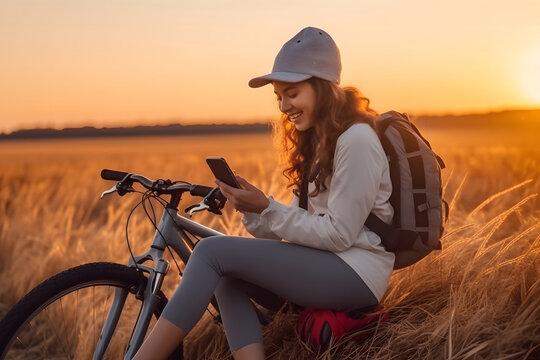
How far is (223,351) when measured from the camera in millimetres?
3561

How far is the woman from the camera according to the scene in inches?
112

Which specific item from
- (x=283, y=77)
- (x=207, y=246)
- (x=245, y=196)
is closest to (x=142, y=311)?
(x=207, y=246)

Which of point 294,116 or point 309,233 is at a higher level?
point 294,116

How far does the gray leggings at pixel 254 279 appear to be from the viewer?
285 centimetres

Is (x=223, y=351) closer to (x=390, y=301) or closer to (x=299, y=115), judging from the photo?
(x=390, y=301)

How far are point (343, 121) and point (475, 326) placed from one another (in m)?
0.91

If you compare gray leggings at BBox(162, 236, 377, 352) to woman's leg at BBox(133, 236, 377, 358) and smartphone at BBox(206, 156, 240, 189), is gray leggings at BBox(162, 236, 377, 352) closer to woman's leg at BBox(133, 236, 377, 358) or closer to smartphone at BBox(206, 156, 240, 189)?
woman's leg at BBox(133, 236, 377, 358)

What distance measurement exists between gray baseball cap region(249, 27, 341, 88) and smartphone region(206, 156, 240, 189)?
434 millimetres

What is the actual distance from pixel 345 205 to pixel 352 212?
1.5 inches

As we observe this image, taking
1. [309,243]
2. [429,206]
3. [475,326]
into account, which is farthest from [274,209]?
[475,326]

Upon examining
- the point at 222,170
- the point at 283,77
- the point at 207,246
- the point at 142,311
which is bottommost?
the point at 142,311

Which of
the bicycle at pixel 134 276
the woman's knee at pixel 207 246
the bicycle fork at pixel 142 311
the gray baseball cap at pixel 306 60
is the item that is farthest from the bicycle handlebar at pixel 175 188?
the gray baseball cap at pixel 306 60

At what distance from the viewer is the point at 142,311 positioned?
10.3 ft

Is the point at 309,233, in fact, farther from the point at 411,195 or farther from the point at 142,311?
the point at 142,311
